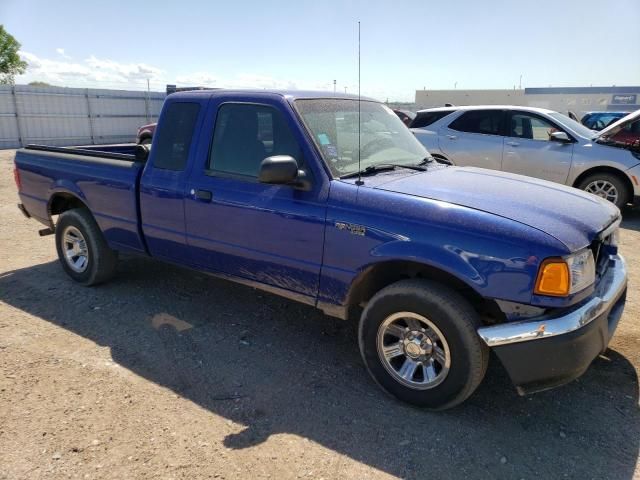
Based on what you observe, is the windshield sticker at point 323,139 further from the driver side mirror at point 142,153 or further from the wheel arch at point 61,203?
the wheel arch at point 61,203

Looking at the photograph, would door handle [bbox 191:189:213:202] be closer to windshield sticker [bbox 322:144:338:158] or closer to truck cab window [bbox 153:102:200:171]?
truck cab window [bbox 153:102:200:171]

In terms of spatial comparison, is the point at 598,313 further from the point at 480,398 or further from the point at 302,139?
the point at 302,139

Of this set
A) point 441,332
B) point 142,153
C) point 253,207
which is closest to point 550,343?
point 441,332

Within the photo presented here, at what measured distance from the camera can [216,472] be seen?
2.58 metres

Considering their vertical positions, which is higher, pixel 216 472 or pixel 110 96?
pixel 110 96

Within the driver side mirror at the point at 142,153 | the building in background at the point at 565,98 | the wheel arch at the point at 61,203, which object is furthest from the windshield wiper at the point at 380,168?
the building in background at the point at 565,98

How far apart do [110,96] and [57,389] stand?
68.8 feet

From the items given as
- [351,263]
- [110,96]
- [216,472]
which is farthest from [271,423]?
[110,96]

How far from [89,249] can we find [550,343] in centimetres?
420

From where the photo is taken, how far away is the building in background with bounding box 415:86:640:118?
127ft

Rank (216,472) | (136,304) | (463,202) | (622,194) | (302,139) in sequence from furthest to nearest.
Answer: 1. (622,194)
2. (136,304)
3. (302,139)
4. (463,202)
5. (216,472)

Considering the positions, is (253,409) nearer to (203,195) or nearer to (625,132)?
(203,195)

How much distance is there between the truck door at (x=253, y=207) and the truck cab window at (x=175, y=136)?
0.20 m

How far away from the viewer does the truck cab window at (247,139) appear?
11.5 ft
